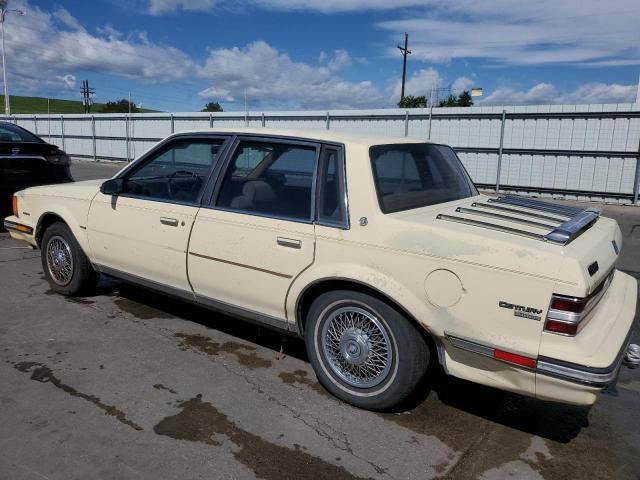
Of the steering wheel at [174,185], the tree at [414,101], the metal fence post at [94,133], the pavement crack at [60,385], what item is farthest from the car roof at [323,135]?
the tree at [414,101]

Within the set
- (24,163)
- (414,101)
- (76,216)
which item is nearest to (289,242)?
(76,216)

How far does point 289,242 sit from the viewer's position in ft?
10.8

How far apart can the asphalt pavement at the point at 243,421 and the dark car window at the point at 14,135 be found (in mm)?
4779

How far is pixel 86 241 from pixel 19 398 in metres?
1.71

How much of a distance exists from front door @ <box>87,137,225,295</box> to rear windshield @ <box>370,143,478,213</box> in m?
1.27

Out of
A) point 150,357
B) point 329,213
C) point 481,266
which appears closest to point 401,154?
point 329,213

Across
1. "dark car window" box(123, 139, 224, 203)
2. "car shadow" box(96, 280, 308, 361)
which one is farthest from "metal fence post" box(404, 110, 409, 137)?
"dark car window" box(123, 139, 224, 203)

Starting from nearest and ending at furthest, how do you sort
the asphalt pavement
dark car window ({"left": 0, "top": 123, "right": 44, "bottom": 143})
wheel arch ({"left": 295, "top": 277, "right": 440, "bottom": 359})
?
the asphalt pavement < wheel arch ({"left": 295, "top": 277, "right": 440, "bottom": 359}) < dark car window ({"left": 0, "top": 123, "right": 44, "bottom": 143})

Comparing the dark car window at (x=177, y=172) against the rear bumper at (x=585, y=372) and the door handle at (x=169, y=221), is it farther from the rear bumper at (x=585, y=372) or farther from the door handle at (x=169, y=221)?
the rear bumper at (x=585, y=372)

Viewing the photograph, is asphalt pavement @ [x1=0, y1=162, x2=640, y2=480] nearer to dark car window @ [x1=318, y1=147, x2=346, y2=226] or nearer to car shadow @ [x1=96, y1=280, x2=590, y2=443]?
car shadow @ [x1=96, y1=280, x2=590, y2=443]

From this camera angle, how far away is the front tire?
2.96m

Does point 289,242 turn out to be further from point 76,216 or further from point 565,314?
point 76,216

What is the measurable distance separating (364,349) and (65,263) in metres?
3.21

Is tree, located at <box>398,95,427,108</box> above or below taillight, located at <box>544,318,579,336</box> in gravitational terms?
above
